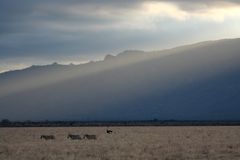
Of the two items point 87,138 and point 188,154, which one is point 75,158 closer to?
point 188,154

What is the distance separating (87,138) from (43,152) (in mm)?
15377

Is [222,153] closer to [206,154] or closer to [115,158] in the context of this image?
[206,154]

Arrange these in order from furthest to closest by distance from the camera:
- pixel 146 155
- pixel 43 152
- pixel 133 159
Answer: pixel 43 152
pixel 146 155
pixel 133 159

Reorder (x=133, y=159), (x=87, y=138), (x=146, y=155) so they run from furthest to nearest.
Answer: (x=87, y=138) → (x=146, y=155) → (x=133, y=159)

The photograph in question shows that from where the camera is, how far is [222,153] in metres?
28.2

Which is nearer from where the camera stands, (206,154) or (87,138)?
(206,154)

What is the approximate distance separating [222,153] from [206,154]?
41.8 inches

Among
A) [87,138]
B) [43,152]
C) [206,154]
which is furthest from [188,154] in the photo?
[87,138]

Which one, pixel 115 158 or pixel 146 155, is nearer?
pixel 115 158

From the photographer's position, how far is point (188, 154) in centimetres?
2759

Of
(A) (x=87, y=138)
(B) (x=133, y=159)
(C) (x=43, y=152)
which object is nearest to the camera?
(B) (x=133, y=159)

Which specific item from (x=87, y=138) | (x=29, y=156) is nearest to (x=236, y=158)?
(x=29, y=156)

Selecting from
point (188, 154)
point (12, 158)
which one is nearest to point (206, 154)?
point (188, 154)

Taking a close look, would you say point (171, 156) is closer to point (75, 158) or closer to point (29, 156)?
point (75, 158)
